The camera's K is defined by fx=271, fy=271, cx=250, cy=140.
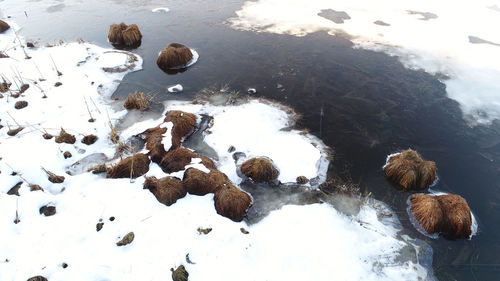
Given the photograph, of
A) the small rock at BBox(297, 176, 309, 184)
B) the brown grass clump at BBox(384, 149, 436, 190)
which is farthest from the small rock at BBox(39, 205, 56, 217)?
the brown grass clump at BBox(384, 149, 436, 190)

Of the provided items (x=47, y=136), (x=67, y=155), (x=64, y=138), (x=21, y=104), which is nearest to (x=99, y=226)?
(x=67, y=155)

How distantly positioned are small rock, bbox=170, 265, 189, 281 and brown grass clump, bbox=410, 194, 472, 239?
A: 6838mm

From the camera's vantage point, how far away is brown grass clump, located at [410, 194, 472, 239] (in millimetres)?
7719

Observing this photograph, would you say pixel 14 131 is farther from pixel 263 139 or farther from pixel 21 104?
pixel 263 139

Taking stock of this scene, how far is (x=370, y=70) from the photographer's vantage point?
588 inches

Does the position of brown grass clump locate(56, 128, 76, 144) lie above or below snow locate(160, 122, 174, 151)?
above

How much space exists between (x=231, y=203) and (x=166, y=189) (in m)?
2.03

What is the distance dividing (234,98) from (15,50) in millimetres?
14070

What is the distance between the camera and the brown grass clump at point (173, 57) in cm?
1523

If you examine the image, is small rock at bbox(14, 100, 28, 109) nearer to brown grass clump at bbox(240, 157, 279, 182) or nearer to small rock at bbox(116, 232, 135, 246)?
small rock at bbox(116, 232, 135, 246)

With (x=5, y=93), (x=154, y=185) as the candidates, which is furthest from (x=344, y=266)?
(x=5, y=93)

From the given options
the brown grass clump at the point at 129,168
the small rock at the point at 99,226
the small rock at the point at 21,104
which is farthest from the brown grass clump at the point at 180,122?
the small rock at the point at 21,104

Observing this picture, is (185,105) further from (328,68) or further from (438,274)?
(438,274)

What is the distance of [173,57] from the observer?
50.1 ft
